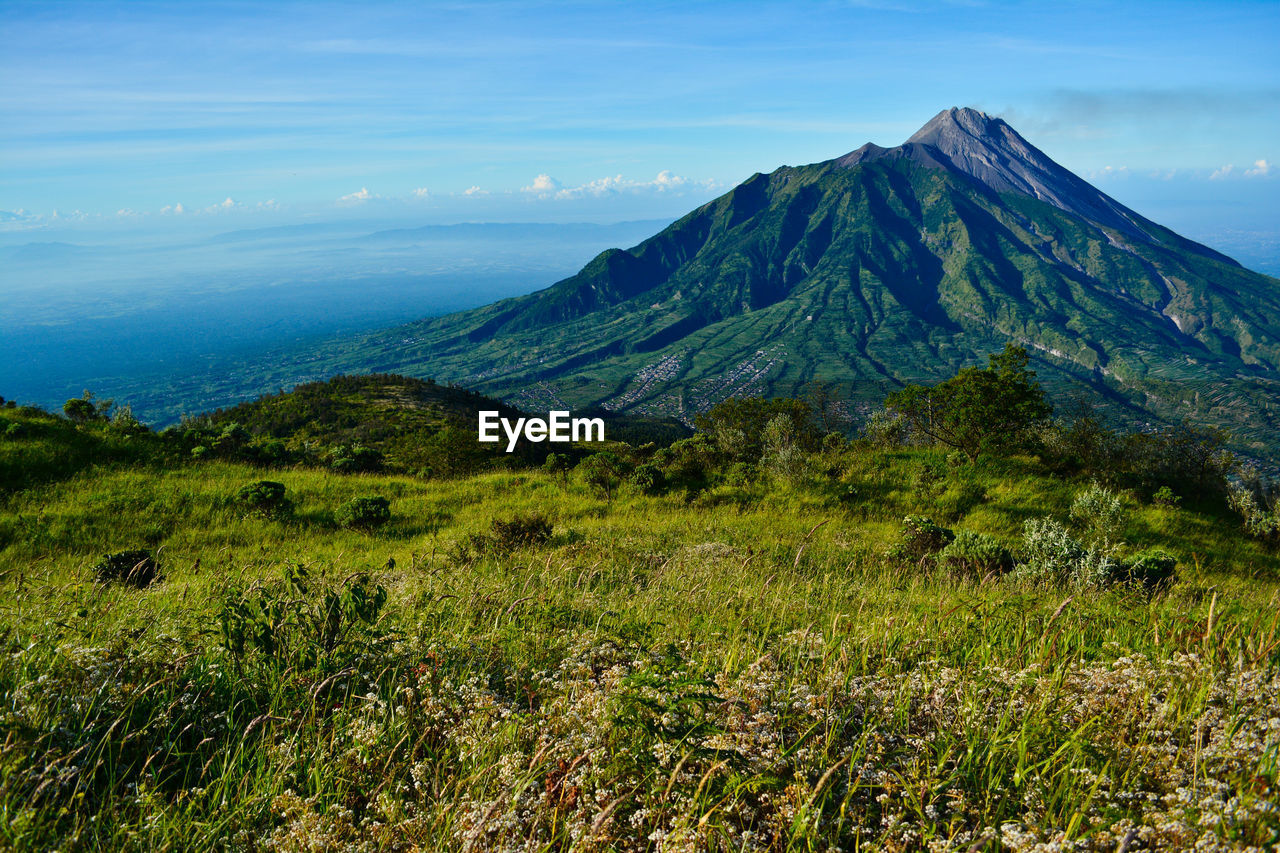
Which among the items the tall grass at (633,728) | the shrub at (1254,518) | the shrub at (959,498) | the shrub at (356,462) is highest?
the tall grass at (633,728)

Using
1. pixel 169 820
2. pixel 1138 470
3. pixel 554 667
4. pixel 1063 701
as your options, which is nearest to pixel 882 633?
pixel 1063 701

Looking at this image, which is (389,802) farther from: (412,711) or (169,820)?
(169,820)

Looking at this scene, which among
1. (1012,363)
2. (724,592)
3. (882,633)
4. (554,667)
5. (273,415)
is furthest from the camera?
(273,415)

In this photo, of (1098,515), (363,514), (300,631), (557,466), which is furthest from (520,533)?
(1098,515)

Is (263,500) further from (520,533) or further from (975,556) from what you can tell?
(975,556)

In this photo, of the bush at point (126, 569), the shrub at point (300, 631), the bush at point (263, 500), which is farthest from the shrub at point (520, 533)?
the shrub at point (300, 631)

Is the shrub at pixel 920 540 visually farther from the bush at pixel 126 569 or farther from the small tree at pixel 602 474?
the bush at pixel 126 569
